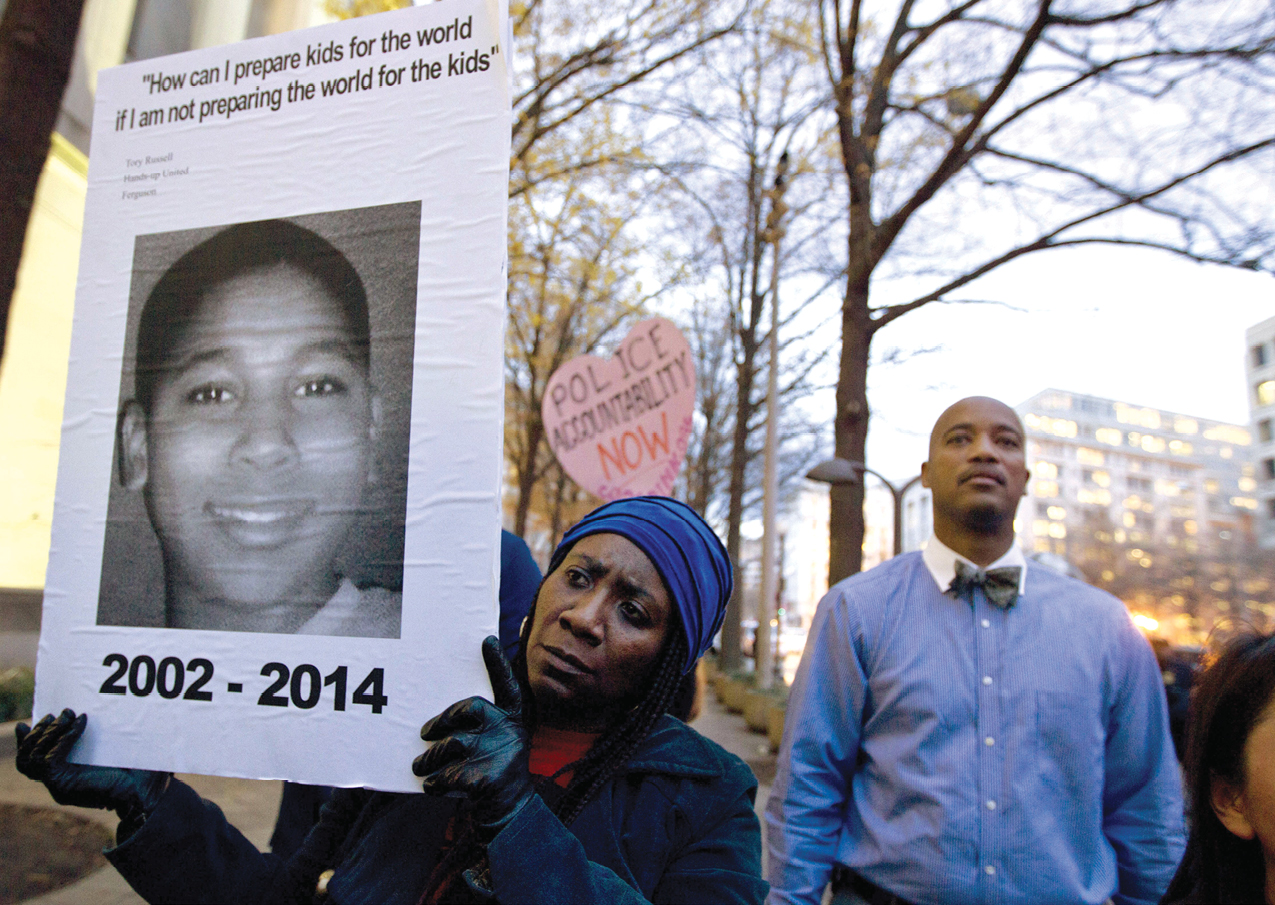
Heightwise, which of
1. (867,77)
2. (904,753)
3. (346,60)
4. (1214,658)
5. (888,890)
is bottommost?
(888,890)

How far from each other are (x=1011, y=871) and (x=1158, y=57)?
6.72 m

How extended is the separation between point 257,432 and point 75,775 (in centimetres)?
63

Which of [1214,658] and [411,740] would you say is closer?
[411,740]

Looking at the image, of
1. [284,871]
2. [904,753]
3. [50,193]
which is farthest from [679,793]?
[50,193]

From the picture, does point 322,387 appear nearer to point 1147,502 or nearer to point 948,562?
Result: point 948,562

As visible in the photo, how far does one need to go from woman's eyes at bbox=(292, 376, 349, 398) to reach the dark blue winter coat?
2.33 feet

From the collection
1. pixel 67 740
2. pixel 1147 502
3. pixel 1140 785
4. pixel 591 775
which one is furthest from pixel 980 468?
pixel 1147 502

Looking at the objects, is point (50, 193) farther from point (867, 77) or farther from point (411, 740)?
point (411, 740)

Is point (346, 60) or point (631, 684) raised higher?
point (346, 60)

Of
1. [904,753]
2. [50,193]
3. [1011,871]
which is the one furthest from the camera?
[50,193]

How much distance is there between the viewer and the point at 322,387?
142 cm

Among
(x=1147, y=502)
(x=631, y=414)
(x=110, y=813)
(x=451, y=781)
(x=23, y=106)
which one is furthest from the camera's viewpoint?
(x=1147, y=502)

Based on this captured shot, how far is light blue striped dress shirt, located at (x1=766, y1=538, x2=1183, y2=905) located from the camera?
207 centimetres

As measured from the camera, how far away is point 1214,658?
147cm
